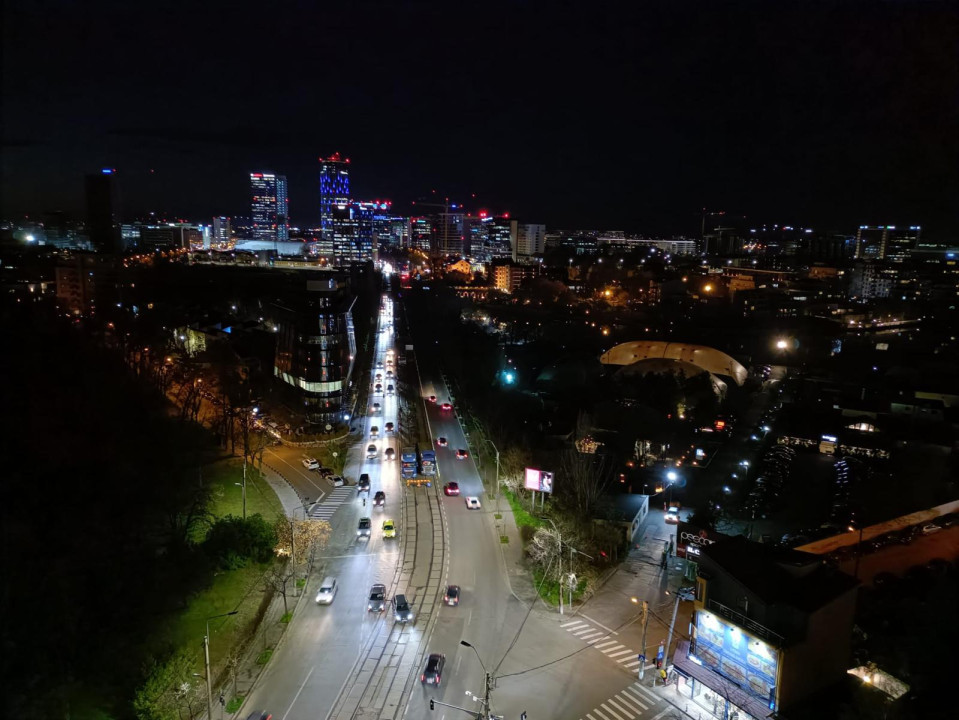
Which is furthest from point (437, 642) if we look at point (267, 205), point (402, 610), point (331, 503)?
point (267, 205)

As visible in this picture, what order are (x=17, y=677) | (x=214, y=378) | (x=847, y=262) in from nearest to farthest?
(x=17, y=677), (x=214, y=378), (x=847, y=262)

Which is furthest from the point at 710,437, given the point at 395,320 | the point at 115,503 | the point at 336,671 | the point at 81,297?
the point at 81,297

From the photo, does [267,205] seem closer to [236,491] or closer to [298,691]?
[236,491]

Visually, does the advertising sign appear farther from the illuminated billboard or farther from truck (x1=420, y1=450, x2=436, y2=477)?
truck (x1=420, y1=450, x2=436, y2=477)

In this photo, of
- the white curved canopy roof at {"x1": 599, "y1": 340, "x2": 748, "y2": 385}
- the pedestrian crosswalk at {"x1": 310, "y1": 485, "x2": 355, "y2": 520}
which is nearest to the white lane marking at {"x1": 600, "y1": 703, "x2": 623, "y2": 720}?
the pedestrian crosswalk at {"x1": 310, "y1": 485, "x2": 355, "y2": 520}

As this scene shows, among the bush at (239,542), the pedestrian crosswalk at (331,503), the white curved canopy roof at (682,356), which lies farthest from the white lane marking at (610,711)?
the white curved canopy roof at (682,356)

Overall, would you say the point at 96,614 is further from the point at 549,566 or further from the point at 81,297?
the point at 81,297

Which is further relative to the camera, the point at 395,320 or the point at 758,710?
the point at 395,320
